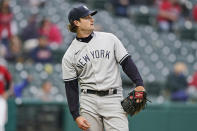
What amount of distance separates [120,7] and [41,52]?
3.77 metres

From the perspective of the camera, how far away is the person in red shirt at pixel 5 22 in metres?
9.91

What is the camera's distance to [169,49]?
12766 mm

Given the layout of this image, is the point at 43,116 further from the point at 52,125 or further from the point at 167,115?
the point at 167,115

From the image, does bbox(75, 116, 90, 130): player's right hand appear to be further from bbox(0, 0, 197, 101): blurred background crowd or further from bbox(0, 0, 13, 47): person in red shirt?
bbox(0, 0, 13, 47): person in red shirt

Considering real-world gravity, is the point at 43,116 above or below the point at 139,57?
below

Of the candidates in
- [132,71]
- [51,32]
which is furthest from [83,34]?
[51,32]

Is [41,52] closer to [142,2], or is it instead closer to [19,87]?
[19,87]

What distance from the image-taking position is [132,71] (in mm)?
4805

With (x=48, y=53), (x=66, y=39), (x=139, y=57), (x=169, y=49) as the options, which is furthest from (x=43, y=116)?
(x=169, y=49)

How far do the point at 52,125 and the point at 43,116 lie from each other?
199mm

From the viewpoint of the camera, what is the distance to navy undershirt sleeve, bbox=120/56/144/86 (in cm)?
478

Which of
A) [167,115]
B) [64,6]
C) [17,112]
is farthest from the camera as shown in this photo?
[64,6]

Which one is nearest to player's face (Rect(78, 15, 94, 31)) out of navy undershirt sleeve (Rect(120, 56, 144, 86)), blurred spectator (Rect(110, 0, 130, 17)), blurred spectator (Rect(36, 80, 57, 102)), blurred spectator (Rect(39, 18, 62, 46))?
navy undershirt sleeve (Rect(120, 56, 144, 86))

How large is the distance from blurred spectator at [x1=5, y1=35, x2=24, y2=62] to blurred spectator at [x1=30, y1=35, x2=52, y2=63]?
0.25 metres
